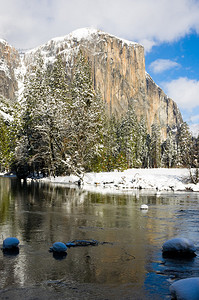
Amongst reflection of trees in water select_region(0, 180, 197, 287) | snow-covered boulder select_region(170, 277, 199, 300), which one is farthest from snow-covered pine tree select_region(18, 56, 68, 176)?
snow-covered boulder select_region(170, 277, 199, 300)

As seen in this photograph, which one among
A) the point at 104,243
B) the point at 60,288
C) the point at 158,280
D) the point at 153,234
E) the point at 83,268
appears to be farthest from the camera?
the point at 153,234

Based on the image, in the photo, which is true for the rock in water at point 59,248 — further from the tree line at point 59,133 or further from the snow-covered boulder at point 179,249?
the tree line at point 59,133

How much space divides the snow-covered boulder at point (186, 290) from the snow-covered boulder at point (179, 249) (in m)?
2.35

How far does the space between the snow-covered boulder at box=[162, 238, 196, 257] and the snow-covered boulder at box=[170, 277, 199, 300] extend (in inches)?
92.4

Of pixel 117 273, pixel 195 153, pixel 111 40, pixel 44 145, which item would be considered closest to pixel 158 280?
pixel 117 273

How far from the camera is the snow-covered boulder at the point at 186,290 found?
4.48 meters

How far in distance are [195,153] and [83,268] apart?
27852 millimetres

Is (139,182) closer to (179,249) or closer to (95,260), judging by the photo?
(179,249)

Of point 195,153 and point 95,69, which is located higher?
point 95,69

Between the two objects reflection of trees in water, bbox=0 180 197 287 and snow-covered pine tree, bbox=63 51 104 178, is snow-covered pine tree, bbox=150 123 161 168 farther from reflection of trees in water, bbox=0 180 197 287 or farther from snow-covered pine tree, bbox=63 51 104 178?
reflection of trees in water, bbox=0 180 197 287

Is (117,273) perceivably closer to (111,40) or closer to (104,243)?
(104,243)

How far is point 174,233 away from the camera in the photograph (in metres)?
9.33

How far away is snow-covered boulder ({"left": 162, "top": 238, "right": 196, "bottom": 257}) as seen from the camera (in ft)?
23.3

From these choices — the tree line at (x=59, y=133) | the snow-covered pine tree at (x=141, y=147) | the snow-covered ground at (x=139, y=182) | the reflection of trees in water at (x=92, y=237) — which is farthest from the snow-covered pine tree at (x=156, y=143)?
the reflection of trees in water at (x=92, y=237)
